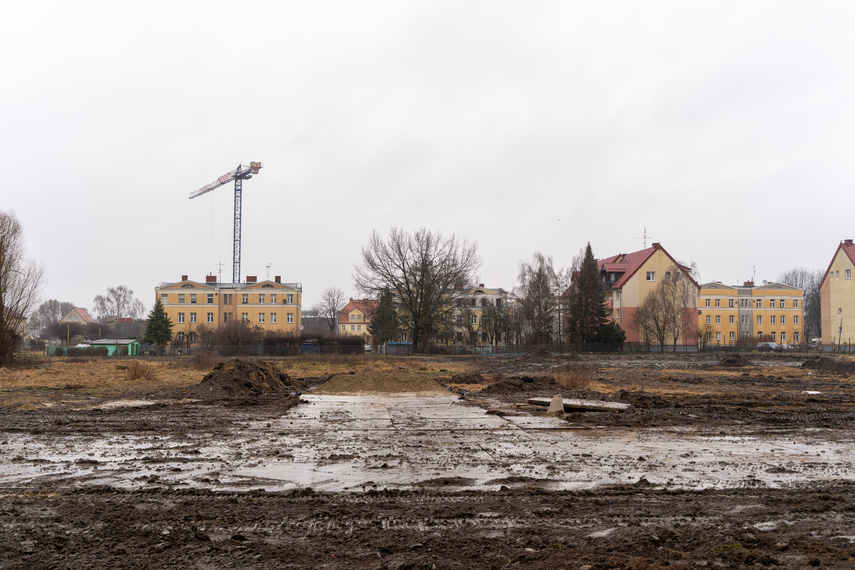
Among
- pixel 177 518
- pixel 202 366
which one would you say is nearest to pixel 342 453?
pixel 177 518

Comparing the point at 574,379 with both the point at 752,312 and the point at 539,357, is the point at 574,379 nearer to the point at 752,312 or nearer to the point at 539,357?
the point at 539,357

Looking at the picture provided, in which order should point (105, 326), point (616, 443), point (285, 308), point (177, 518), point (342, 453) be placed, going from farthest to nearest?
1. point (105, 326)
2. point (285, 308)
3. point (616, 443)
4. point (342, 453)
5. point (177, 518)

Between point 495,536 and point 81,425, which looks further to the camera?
point 81,425

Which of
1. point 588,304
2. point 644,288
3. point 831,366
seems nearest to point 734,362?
point 831,366

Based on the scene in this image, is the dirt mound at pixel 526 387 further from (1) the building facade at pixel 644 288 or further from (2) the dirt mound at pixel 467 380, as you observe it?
(1) the building facade at pixel 644 288

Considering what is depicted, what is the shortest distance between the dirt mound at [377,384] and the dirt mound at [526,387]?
7.12 feet

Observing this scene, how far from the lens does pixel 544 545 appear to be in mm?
4758

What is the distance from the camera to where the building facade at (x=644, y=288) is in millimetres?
67812

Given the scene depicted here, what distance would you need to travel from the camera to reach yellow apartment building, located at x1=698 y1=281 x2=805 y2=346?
3435 inches

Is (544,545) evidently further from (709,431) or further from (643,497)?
(709,431)

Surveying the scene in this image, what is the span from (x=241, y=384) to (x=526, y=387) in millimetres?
9476

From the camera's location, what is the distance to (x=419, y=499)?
636 cm

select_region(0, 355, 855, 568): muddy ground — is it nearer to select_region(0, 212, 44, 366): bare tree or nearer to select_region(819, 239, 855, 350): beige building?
select_region(0, 212, 44, 366): bare tree

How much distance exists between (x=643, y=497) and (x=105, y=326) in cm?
11741
